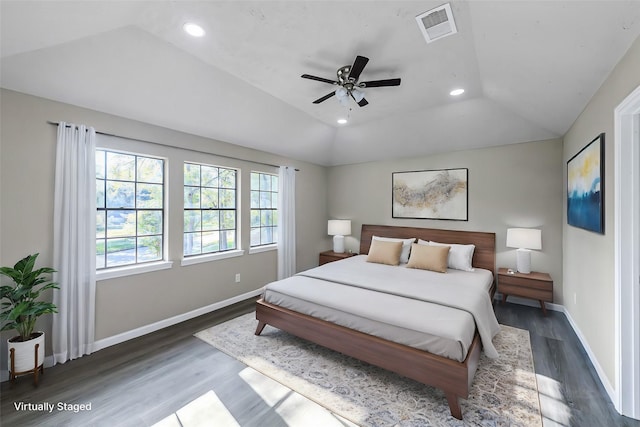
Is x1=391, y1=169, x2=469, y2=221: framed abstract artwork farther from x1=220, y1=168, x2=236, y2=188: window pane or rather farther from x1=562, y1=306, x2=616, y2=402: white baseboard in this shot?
x1=220, y1=168, x2=236, y2=188: window pane

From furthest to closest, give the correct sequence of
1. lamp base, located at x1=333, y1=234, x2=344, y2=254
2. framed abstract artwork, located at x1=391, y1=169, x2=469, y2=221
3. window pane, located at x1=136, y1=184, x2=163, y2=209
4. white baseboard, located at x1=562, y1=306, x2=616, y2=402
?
lamp base, located at x1=333, y1=234, x2=344, y2=254, framed abstract artwork, located at x1=391, y1=169, x2=469, y2=221, window pane, located at x1=136, y1=184, x2=163, y2=209, white baseboard, located at x1=562, y1=306, x2=616, y2=402

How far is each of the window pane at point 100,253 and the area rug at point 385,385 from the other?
1364 mm

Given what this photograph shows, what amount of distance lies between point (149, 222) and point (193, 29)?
2.26m

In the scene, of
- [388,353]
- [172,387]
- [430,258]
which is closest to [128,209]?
[172,387]

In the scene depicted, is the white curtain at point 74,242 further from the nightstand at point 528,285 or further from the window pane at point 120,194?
the nightstand at point 528,285

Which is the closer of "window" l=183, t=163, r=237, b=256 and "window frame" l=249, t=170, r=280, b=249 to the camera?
"window" l=183, t=163, r=237, b=256

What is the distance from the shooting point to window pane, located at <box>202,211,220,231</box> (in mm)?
3830

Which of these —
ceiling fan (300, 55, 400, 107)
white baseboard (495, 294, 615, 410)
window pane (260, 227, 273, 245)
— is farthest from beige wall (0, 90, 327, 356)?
white baseboard (495, 294, 615, 410)

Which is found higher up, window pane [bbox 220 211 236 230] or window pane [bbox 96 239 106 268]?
window pane [bbox 220 211 236 230]

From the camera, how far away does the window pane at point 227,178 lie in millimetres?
4051

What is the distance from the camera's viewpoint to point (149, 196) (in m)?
3.24

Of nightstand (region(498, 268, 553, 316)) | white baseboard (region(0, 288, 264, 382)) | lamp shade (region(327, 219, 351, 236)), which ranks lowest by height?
white baseboard (region(0, 288, 264, 382))

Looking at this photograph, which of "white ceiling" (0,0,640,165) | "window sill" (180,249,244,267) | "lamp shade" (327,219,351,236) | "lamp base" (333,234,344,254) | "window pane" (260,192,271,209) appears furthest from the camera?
→ "lamp base" (333,234,344,254)

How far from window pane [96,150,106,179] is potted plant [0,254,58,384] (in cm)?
102
